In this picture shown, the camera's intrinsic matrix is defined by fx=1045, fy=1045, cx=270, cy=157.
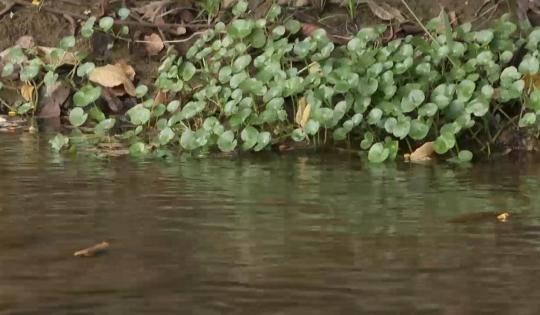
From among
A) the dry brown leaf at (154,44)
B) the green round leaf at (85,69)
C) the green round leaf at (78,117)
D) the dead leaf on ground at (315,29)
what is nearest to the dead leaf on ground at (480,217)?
the dead leaf on ground at (315,29)

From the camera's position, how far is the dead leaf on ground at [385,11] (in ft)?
13.8

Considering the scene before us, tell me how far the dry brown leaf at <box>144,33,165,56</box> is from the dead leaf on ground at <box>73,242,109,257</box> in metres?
2.17

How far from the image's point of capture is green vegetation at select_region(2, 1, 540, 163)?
3477 mm

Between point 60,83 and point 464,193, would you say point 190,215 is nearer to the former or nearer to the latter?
point 464,193

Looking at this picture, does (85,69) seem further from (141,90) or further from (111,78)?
(141,90)

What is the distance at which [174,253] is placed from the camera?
229 centimetres

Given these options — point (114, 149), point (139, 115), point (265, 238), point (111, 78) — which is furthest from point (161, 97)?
point (265, 238)

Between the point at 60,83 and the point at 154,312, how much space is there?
258 cm

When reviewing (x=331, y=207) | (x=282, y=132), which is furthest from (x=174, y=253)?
(x=282, y=132)

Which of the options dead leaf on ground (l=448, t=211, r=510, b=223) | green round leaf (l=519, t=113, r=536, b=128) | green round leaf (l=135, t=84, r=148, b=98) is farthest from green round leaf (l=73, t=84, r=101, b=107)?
dead leaf on ground (l=448, t=211, r=510, b=223)

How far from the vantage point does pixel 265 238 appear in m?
2.41

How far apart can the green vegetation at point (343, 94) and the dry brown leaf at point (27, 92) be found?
1.35 ft

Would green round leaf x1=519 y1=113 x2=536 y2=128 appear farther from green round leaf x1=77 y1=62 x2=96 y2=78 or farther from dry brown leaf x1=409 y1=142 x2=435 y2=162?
green round leaf x1=77 y1=62 x2=96 y2=78

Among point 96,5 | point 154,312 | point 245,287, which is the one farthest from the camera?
point 96,5
